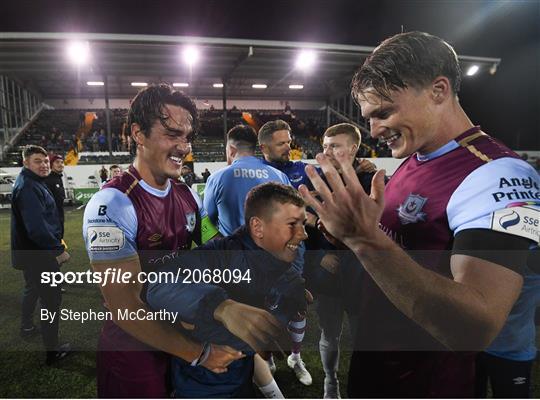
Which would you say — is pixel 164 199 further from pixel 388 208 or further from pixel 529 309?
pixel 529 309

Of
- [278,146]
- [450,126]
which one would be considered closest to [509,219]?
[450,126]

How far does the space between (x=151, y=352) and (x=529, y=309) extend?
175 cm

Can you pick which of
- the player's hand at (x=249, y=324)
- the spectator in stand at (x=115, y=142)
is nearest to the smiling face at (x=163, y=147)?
the player's hand at (x=249, y=324)

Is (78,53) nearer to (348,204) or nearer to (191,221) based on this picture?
(191,221)

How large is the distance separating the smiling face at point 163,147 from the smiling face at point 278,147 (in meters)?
1.42

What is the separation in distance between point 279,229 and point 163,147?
743mm

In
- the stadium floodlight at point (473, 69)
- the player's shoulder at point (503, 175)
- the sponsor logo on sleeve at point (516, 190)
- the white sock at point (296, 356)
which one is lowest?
the white sock at point (296, 356)

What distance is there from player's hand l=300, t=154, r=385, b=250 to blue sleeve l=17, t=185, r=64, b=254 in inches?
109

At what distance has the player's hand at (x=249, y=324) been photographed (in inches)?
53.0

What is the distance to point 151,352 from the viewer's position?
151 centimetres

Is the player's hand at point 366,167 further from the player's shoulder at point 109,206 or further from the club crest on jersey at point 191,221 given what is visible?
the player's shoulder at point 109,206

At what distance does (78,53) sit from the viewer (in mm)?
10812

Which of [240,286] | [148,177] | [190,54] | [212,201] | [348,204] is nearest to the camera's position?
[348,204]

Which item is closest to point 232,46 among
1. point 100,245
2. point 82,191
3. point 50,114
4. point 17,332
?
point 82,191
